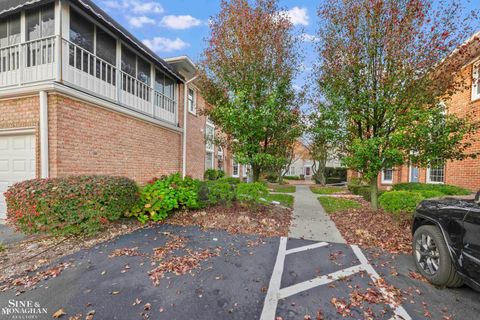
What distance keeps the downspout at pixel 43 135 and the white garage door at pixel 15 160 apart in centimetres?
66

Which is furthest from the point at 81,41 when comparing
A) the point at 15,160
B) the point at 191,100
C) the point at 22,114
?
the point at 191,100

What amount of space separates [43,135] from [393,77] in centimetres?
910

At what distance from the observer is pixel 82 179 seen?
4.89 meters

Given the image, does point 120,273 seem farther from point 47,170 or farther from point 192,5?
point 192,5

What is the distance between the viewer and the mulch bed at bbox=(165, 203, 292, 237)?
5348mm

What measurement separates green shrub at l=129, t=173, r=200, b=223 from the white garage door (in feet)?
10.3

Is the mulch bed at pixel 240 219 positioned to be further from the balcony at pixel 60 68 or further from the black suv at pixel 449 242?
the balcony at pixel 60 68

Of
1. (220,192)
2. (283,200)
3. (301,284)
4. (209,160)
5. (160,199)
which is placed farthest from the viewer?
(209,160)

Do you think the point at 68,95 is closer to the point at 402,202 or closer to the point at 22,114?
the point at 22,114

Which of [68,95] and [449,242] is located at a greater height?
[68,95]

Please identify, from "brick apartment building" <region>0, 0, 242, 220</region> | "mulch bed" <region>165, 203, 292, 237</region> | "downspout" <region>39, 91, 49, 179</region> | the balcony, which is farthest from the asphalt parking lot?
the balcony

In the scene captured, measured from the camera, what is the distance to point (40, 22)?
6.46m

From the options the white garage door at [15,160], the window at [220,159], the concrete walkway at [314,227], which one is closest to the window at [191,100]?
the window at [220,159]

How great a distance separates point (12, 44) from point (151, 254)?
7991 mm
